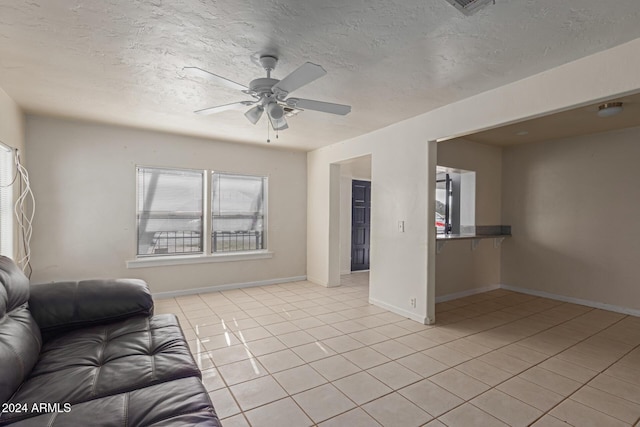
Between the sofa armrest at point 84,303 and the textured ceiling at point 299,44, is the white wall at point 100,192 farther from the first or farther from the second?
the sofa armrest at point 84,303

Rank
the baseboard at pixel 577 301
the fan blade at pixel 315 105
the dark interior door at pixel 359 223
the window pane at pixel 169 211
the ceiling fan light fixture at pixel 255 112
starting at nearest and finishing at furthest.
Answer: the fan blade at pixel 315 105 → the ceiling fan light fixture at pixel 255 112 → the baseboard at pixel 577 301 → the window pane at pixel 169 211 → the dark interior door at pixel 359 223

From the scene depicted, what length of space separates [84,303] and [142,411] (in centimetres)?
128

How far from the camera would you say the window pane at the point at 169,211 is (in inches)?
178

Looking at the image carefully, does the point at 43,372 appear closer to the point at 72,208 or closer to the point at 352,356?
the point at 352,356

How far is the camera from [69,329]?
2.06 m

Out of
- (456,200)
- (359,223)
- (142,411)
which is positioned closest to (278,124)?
(142,411)

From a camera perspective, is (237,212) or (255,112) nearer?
(255,112)

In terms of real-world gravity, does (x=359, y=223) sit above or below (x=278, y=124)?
below

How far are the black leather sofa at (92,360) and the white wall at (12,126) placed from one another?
1.86 metres

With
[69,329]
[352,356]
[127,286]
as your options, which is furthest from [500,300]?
[69,329]

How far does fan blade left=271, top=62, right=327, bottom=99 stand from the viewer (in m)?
1.81

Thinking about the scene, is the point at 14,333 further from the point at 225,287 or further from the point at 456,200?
the point at 456,200

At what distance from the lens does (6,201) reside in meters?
3.29

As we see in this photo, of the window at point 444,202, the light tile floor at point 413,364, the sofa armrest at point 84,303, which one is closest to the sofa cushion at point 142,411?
the light tile floor at point 413,364
